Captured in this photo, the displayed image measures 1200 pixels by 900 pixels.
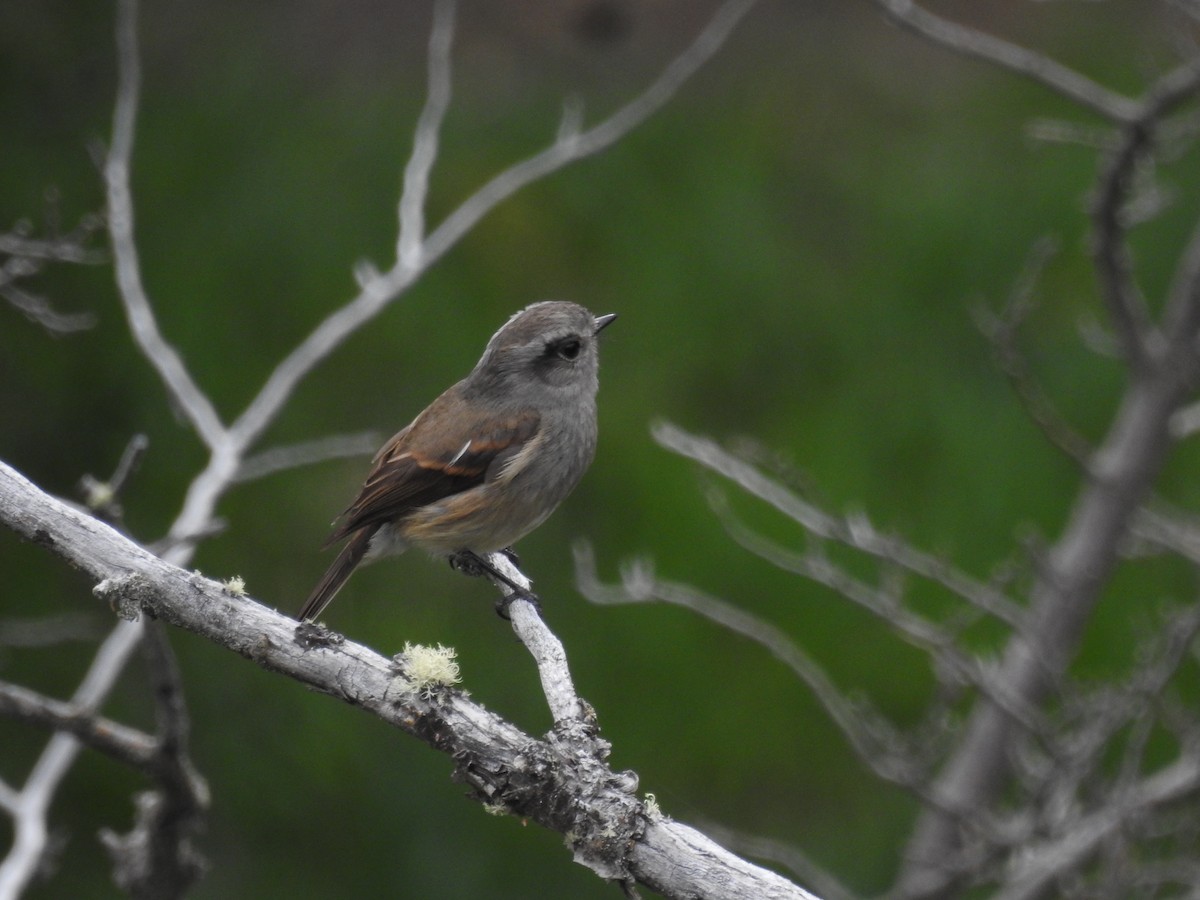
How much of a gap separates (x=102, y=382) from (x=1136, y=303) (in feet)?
17.3

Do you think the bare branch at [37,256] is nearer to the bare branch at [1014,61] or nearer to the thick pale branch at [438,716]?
the thick pale branch at [438,716]

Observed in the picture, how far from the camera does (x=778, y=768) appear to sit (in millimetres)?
6820

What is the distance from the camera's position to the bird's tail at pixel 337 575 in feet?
13.6

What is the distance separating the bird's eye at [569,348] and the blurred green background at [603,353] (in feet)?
8.31

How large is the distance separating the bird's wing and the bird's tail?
0.07 m

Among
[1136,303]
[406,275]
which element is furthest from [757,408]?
[406,275]

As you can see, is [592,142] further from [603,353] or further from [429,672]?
[603,353]

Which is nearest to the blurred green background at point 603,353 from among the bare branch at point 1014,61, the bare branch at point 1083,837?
the bare branch at point 1083,837

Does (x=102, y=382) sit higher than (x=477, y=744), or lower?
higher

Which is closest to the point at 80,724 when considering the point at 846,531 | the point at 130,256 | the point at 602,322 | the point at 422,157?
the point at 130,256

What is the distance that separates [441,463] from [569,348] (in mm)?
553

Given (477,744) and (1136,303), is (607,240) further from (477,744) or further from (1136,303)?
(477,744)

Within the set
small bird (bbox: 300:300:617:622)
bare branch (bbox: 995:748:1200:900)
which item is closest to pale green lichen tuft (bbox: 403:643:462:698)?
small bird (bbox: 300:300:617:622)

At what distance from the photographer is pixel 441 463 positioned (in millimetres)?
4422
